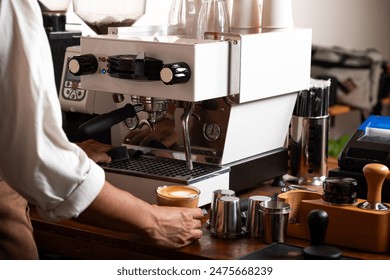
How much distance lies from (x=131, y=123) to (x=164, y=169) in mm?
176

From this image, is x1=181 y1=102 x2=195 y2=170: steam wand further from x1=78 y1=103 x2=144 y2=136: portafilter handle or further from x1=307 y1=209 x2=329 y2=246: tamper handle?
x1=307 y1=209 x2=329 y2=246: tamper handle

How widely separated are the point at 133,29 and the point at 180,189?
44cm

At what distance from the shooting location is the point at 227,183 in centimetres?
188

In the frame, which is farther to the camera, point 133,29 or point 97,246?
point 133,29

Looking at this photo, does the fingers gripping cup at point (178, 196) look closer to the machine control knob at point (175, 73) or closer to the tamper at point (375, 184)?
the machine control knob at point (175, 73)

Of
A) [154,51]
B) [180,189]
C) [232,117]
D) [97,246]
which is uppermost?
[154,51]

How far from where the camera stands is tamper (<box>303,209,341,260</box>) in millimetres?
1461

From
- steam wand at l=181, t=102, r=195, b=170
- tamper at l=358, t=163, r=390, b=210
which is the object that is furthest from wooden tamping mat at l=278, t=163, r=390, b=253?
steam wand at l=181, t=102, r=195, b=170

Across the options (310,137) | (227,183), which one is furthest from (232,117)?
(310,137)

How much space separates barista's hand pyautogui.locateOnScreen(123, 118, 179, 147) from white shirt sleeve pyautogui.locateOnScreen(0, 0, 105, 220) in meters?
0.59

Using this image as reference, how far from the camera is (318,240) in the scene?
5.00 feet

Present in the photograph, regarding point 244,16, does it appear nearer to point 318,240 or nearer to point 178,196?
point 178,196
